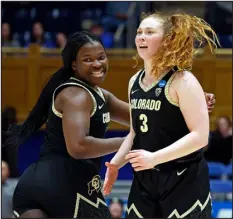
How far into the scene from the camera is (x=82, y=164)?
2.70 metres

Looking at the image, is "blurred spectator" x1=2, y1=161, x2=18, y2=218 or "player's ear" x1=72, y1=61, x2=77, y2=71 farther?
"blurred spectator" x1=2, y1=161, x2=18, y2=218

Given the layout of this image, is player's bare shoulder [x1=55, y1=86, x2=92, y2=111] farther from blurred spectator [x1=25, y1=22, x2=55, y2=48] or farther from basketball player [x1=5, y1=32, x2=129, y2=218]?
blurred spectator [x1=25, y1=22, x2=55, y2=48]

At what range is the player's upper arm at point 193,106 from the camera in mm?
2334

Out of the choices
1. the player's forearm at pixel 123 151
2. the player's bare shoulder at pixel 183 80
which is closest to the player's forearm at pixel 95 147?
the player's forearm at pixel 123 151

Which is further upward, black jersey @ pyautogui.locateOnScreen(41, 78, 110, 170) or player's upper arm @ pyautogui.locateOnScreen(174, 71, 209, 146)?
player's upper arm @ pyautogui.locateOnScreen(174, 71, 209, 146)

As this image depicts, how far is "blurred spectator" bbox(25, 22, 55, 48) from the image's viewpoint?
7.52m

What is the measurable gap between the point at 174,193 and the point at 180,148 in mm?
191

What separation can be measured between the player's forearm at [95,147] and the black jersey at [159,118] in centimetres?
21

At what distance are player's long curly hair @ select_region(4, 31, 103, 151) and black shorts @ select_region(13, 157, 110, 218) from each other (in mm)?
171

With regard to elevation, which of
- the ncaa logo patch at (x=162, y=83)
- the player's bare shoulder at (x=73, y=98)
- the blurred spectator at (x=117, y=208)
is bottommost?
the blurred spectator at (x=117, y=208)

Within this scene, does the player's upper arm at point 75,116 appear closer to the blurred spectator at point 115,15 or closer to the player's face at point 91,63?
the player's face at point 91,63

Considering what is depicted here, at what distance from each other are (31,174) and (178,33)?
2.78 feet

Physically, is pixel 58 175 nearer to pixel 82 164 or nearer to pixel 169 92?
pixel 82 164

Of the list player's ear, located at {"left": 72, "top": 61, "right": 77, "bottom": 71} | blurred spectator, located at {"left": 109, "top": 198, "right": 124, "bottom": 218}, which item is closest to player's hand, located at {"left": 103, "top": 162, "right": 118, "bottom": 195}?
player's ear, located at {"left": 72, "top": 61, "right": 77, "bottom": 71}
